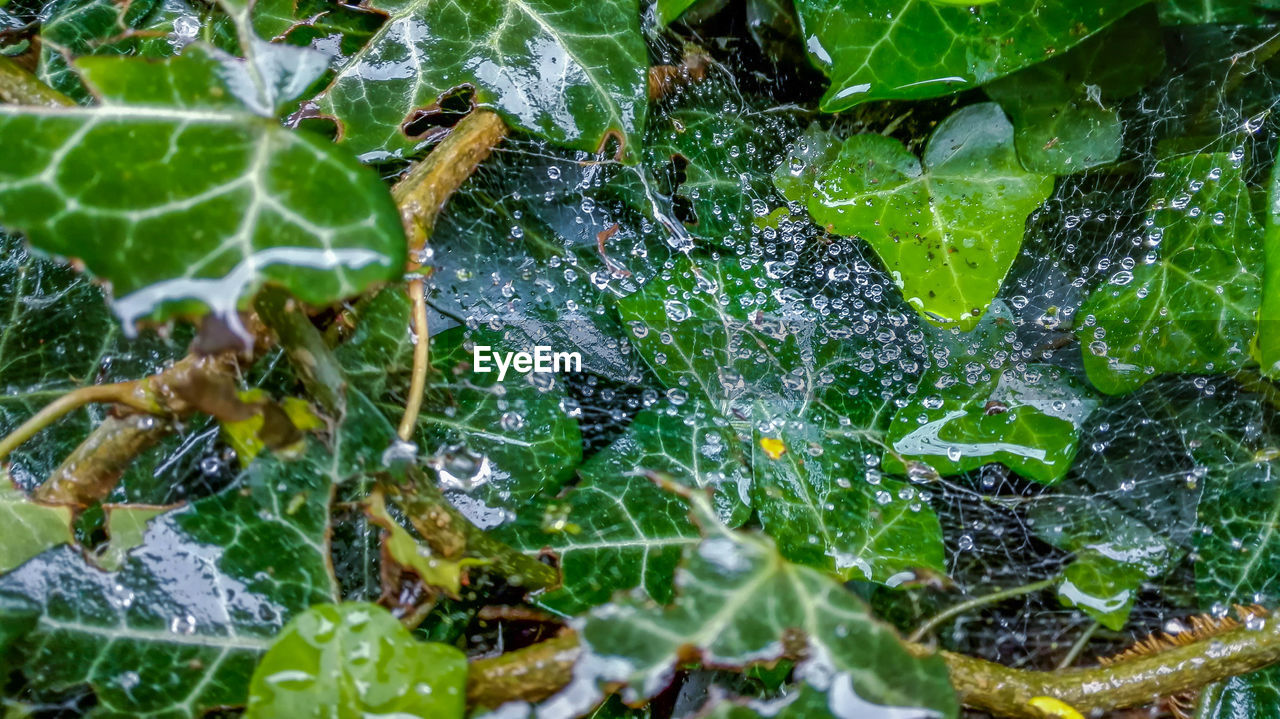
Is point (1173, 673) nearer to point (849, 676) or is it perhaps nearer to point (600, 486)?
point (849, 676)

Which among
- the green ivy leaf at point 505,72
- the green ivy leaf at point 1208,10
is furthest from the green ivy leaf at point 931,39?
the green ivy leaf at point 505,72

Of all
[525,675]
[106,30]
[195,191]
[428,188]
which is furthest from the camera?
[106,30]

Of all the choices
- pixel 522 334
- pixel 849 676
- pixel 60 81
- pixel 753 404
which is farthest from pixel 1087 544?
pixel 60 81

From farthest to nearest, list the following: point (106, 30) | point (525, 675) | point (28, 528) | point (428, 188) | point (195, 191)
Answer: point (106, 30) < point (428, 188) < point (28, 528) < point (525, 675) < point (195, 191)

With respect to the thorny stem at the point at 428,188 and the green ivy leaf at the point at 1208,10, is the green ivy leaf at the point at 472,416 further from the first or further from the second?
the green ivy leaf at the point at 1208,10

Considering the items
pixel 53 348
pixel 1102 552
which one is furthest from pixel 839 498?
pixel 53 348

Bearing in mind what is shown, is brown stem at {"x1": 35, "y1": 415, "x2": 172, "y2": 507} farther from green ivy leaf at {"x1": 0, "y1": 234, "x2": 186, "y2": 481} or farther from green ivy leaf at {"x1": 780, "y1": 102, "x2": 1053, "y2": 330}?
green ivy leaf at {"x1": 780, "y1": 102, "x2": 1053, "y2": 330}

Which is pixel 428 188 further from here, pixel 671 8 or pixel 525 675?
pixel 525 675
